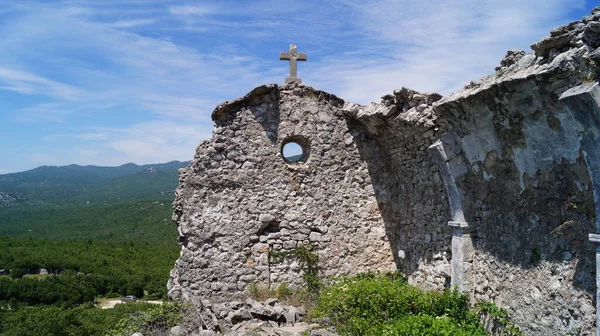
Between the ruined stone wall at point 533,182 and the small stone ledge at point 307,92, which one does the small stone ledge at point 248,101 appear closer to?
the small stone ledge at point 307,92

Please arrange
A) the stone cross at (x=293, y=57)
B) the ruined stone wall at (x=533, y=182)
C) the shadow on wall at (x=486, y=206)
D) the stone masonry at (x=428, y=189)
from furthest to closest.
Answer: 1. the stone cross at (x=293, y=57)
2. the shadow on wall at (x=486, y=206)
3. the stone masonry at (x=428, y=189)
4. the ruined stone wall at (x=533, y=182)

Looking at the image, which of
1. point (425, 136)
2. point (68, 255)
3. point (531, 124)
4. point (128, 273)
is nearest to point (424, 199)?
point (425, 136)

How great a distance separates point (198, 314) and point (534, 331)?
492 centimetres

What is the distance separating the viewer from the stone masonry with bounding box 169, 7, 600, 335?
4844 mm

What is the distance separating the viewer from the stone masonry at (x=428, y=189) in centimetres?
484

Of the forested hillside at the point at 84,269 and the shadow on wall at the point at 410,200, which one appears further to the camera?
the forested hillside at the point at 84,269

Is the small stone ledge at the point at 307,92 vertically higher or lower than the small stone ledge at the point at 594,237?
higher

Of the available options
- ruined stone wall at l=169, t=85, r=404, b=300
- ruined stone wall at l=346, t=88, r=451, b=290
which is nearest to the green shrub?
ruined stone wall at l=346, t=88, r=451, b=290

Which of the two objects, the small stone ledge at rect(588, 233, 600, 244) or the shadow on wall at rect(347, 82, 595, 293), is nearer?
the small stone ledge at rect(588, 233, 600, 244)

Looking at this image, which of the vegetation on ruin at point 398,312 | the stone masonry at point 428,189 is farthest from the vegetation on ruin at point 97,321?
the vegetation on ruin at point 398,312

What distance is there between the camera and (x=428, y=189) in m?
8.01

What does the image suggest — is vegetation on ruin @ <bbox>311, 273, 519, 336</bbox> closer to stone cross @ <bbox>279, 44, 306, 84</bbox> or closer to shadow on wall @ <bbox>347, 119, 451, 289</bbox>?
shadow on wall @ <bbox>347, 119, 451, 289</bbox>

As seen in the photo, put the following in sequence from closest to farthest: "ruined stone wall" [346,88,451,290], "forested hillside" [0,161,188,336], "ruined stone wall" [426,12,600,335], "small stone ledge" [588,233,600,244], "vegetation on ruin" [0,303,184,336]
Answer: "small stone ledge" [588,233,600,244]
"ruined stone wall" [426,12,600,335]
"ruined stone wall" [346,88,451,290]
"vegetation on ruin" [0,303,184,336]
"forested hillside" [0,161,188,336]

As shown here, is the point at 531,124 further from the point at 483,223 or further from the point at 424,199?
the point at 424,199
